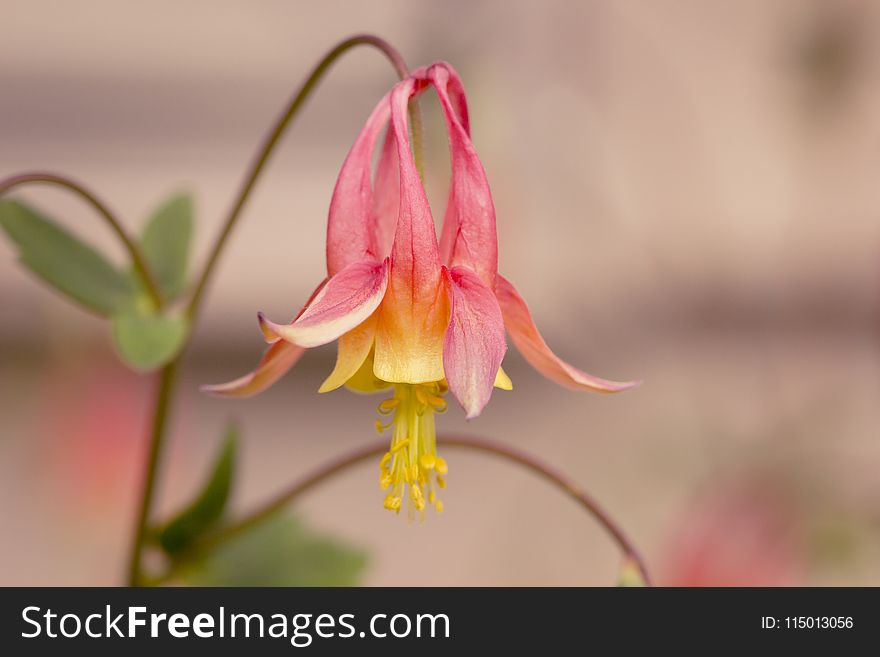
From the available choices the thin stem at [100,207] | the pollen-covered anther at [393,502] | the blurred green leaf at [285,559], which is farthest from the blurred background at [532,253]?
the pollen-covered anther at [393,502]

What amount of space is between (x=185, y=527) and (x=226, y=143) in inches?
38.2

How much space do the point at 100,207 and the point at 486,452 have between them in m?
0.24

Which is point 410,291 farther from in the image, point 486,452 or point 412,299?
point 486,452

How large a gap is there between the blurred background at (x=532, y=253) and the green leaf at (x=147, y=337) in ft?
Answer: 2.56

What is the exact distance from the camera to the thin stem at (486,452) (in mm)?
500

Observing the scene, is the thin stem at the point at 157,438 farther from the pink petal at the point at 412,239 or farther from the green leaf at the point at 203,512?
the pink petal at the point at 412,239

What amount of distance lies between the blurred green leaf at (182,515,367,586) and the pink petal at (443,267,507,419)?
31 cm

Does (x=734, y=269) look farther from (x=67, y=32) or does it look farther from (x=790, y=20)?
(x=67, y=32)

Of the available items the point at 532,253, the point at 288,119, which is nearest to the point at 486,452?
the point at 288,119

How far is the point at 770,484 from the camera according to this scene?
1265mm

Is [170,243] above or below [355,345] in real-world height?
above

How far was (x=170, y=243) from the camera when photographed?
595 mm

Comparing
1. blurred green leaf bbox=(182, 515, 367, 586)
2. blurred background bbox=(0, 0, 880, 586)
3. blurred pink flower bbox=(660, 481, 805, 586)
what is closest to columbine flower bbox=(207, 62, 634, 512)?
blurred green leaf bbox=(182, 515, 367, 586)
